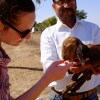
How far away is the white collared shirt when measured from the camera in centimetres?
343

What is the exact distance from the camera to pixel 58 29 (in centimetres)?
363

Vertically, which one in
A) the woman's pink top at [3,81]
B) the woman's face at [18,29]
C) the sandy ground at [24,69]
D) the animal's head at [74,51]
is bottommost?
the sandy ground at [24,69]

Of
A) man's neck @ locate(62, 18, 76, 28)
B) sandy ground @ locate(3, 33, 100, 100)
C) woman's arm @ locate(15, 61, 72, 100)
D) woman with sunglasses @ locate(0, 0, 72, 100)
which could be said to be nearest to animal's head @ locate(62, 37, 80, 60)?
woman's arm @ locate(15, 61, 72, 100)

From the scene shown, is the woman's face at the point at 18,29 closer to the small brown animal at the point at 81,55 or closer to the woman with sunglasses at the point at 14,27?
the woman with sunglasses at the point at 14,27

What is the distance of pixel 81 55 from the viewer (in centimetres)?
282

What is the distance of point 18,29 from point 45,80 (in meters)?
0.40

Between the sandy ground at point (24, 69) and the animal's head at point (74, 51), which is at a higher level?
the animal's head at point (74, 51)

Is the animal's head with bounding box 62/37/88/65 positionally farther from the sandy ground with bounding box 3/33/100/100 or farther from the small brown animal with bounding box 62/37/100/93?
the sandy ground with bounding box 3/33/100/100

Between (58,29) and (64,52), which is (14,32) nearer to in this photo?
(64,52)

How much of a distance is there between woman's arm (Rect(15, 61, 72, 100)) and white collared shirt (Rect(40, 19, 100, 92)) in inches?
44.7

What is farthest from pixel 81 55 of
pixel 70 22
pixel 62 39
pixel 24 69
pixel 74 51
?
pixel 24 69

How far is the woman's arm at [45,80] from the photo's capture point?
2125 mm

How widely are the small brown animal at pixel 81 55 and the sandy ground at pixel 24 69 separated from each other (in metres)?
4.45

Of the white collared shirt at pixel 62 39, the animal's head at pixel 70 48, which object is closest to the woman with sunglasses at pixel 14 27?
the animal's head at pixel 70 48
